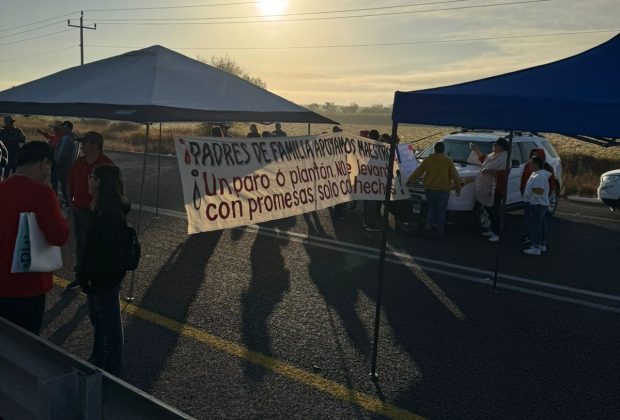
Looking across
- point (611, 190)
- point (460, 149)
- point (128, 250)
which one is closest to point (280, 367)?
point (128, 250)

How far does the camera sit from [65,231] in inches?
148

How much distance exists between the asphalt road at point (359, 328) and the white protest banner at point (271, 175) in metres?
1.00

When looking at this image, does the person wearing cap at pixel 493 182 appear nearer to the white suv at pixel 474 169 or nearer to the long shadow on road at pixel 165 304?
the white suv at pixel 474 169

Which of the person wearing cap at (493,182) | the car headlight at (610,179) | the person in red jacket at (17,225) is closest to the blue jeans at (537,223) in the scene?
the person wearing cap at (493,182)

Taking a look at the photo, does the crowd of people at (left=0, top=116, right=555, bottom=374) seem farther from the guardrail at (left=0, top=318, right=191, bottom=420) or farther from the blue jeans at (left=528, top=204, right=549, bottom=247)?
the blue jeans at (left=528, top=204, right=549, bottom=247)

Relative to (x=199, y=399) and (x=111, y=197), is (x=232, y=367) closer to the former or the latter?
(x=199, y=399)

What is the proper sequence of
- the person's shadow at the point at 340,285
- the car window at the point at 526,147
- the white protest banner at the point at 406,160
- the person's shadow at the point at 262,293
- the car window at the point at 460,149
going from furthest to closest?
the car window at the point at 526,147 → the car window at the point at 460,149 → the white protest banner at the point at 406,160 → the person's shadow at the point at 340,285 → the person's shadow at the point at 262,293

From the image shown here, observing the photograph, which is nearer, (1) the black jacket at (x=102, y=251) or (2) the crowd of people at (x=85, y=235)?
(2) the crowd of people at (x=85, y=235)

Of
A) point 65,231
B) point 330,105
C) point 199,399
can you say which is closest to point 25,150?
point 65,231

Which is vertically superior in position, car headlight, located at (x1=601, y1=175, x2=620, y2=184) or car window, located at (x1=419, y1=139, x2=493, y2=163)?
car window, located at (x1=419, y1=139, x2=493, y2=163)

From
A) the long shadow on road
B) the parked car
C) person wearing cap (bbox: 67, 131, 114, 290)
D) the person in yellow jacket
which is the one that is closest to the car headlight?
the parked car

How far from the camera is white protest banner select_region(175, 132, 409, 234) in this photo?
19.8 feet

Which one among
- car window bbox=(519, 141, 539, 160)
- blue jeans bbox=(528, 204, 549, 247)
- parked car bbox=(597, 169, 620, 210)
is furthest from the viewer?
parked car bbox=(597, 169, 620, 210)

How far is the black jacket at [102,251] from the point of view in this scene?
4012mm
